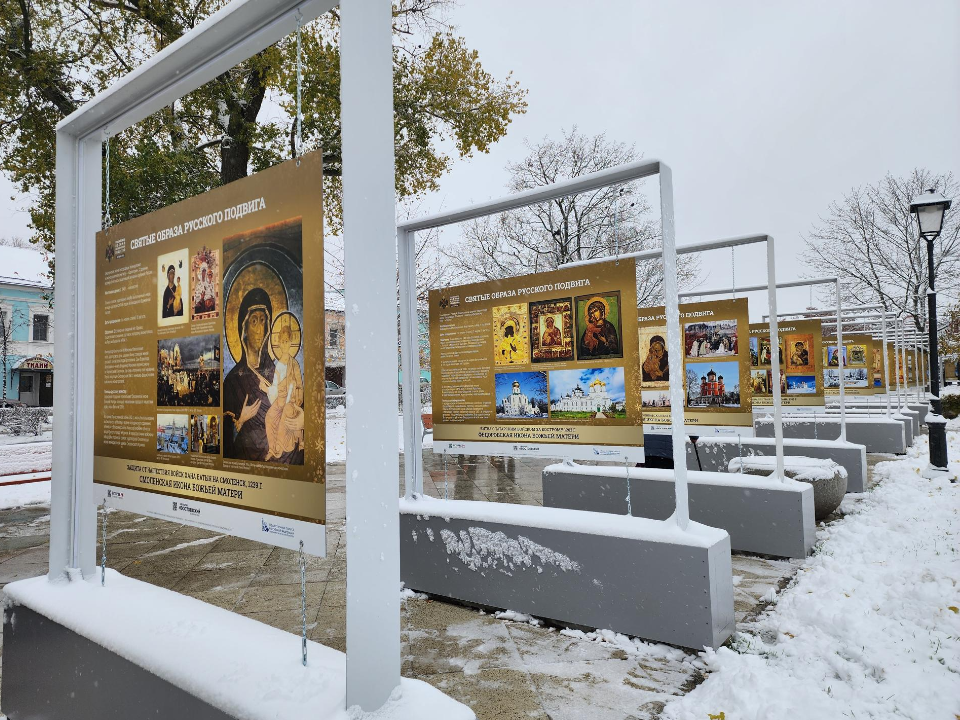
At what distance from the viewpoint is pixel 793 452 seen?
8.95m

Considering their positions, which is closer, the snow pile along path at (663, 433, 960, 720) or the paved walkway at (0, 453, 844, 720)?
the snow pile along path at (663, 433, 960, 720)

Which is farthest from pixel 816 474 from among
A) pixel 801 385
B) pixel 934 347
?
pixel 934 347

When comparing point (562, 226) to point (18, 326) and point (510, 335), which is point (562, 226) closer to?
point (510, 335)

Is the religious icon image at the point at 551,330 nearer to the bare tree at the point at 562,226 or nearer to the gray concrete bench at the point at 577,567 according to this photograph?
the gray concrete bench at the point at 577,567

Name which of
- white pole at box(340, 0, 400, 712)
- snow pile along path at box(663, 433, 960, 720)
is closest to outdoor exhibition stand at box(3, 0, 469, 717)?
white pole at box(340, 0, 400, 712)

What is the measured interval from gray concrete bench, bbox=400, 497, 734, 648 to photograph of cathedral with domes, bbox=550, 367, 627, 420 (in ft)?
2.43

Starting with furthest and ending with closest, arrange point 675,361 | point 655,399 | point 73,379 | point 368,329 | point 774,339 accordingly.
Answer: point 655,399
point 774,339
point 675,361
point 73,379
point 368,329

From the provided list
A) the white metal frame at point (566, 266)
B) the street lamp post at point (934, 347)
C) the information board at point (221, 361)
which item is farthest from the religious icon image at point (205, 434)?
the street lamp post at point (934, 347)

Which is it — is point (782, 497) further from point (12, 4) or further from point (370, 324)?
point (12, 4)

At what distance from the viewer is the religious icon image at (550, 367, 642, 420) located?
4.11 m

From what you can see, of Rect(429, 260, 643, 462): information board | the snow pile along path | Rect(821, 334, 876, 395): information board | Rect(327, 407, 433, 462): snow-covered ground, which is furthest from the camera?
Rect(821, 334, 876, 395): information board

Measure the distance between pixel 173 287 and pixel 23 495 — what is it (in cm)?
975

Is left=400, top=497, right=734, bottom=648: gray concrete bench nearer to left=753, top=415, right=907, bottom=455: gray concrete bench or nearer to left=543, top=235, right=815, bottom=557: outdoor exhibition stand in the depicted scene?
left=543, top=235, right=815, bottom=557: outdoor exhibition stand

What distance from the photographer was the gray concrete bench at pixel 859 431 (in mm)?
12453
